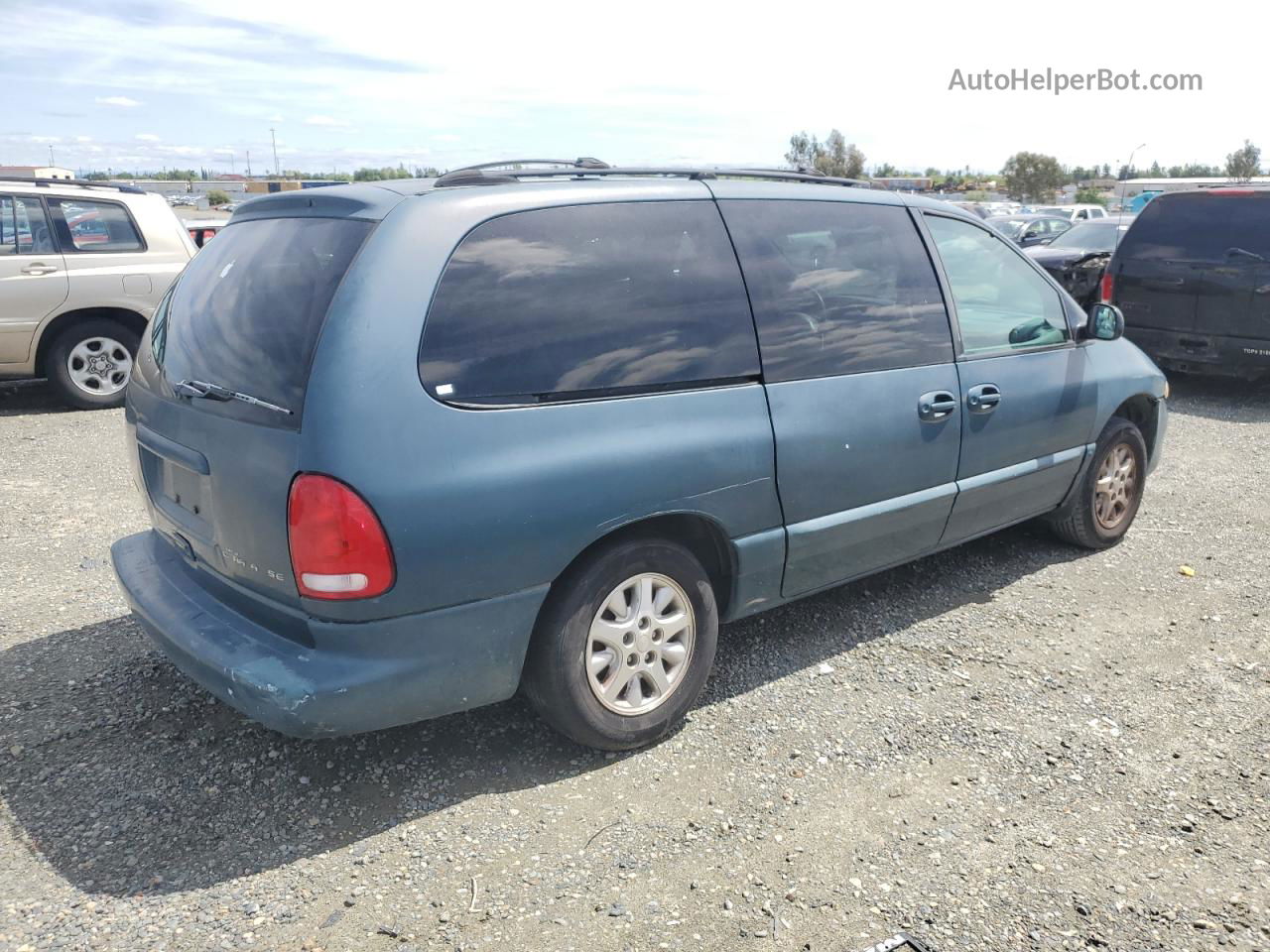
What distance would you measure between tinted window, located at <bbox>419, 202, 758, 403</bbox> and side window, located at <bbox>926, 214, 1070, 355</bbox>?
4.27ft

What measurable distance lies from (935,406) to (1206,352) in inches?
257

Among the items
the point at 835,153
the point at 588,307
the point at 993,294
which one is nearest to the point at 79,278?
the point at 588,307

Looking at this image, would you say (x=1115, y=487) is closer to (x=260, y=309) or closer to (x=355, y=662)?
(x=355, y=662)

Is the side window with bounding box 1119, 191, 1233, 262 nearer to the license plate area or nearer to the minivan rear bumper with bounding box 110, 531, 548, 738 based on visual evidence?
the minivan rear bumper with bounding box 110, 531, 548, 738

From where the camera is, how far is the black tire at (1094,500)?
514cm

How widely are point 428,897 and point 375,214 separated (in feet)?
6.31

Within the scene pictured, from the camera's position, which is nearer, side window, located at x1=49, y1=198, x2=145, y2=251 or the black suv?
side window, located at x1=49, y1=198, x2=145, y2=251

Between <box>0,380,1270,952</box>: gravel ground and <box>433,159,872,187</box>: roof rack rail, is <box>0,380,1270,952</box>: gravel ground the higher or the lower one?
the lower one

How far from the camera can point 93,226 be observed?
8.82 meters

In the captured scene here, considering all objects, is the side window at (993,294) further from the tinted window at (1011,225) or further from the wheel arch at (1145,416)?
the tinted window at (1011,225)

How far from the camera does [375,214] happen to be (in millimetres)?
3041

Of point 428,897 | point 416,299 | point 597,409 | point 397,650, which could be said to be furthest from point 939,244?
A: point 428,897

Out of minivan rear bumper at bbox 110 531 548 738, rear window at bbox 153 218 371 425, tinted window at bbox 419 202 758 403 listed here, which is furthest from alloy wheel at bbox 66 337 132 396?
tinted window at bbox 419 202 758 403

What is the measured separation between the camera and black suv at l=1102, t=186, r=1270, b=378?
8945 millimetres
